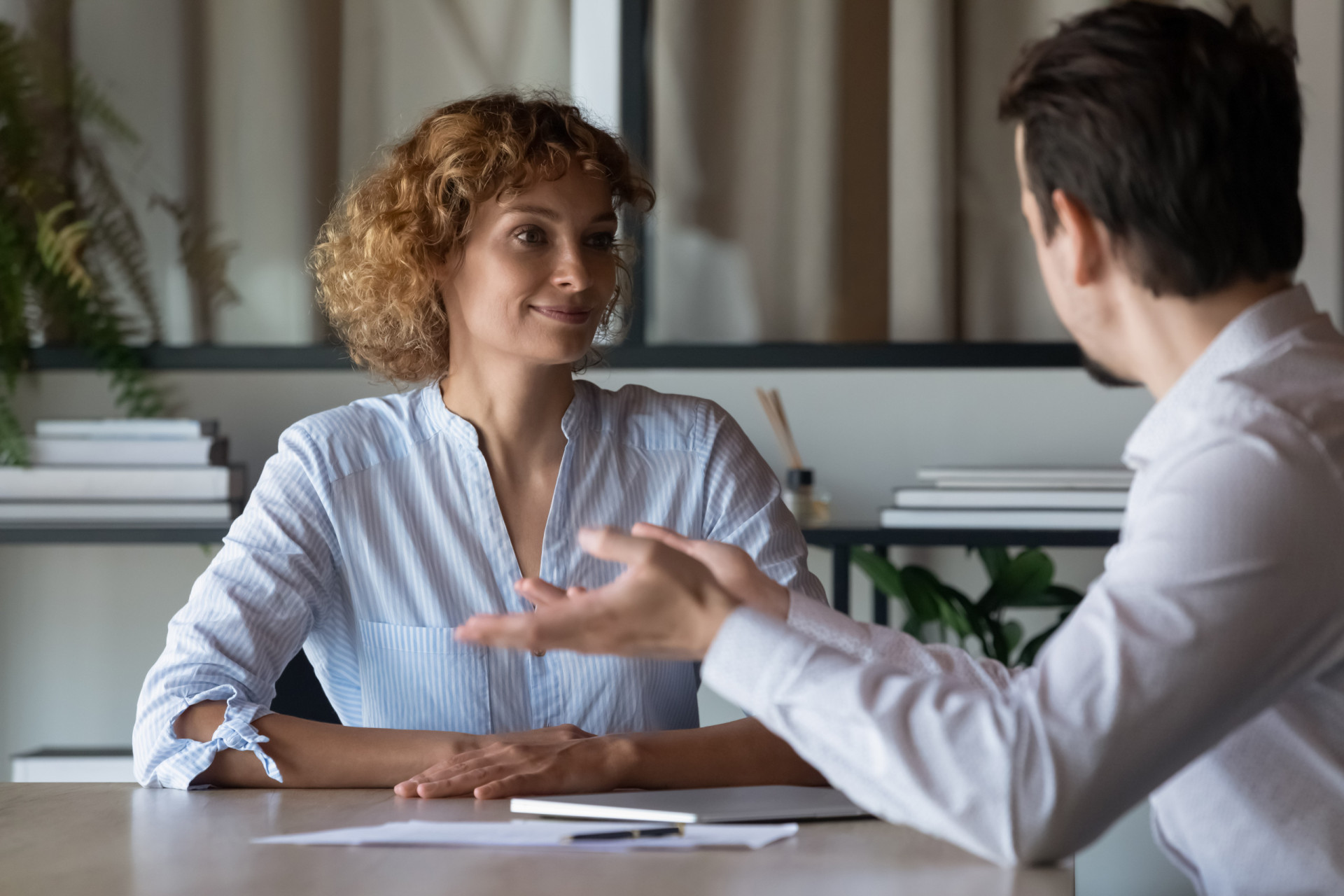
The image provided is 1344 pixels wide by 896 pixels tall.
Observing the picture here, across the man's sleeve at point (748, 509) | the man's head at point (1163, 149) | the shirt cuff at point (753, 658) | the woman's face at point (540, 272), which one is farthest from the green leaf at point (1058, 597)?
the shirt cuff at point (753, 658)

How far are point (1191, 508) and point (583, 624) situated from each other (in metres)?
0.41

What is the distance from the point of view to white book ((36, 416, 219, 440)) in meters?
2.66

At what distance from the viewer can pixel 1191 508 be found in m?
0.87

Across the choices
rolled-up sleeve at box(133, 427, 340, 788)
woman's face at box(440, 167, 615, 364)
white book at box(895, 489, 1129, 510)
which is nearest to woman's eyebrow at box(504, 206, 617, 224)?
woman's face at box(440, 167, 615, 364)

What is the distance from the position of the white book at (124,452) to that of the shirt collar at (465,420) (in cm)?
96

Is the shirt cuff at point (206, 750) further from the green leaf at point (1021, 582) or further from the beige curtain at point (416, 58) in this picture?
the beige curtain at point (416, 58)

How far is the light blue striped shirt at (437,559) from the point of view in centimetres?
163

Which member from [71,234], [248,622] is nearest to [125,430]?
[71,234]

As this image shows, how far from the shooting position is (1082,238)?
1.00 m

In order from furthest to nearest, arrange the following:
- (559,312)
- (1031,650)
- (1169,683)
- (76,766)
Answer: (76,766)
(1031,650)
(559,312)
(1169,683)

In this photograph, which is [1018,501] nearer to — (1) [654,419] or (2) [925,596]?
(2) [925,596]

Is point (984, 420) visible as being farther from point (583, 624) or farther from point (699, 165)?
point (583, 624)

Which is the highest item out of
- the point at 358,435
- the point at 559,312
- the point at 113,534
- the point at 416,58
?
the point at 416,58

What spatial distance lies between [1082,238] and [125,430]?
217 centimetres
